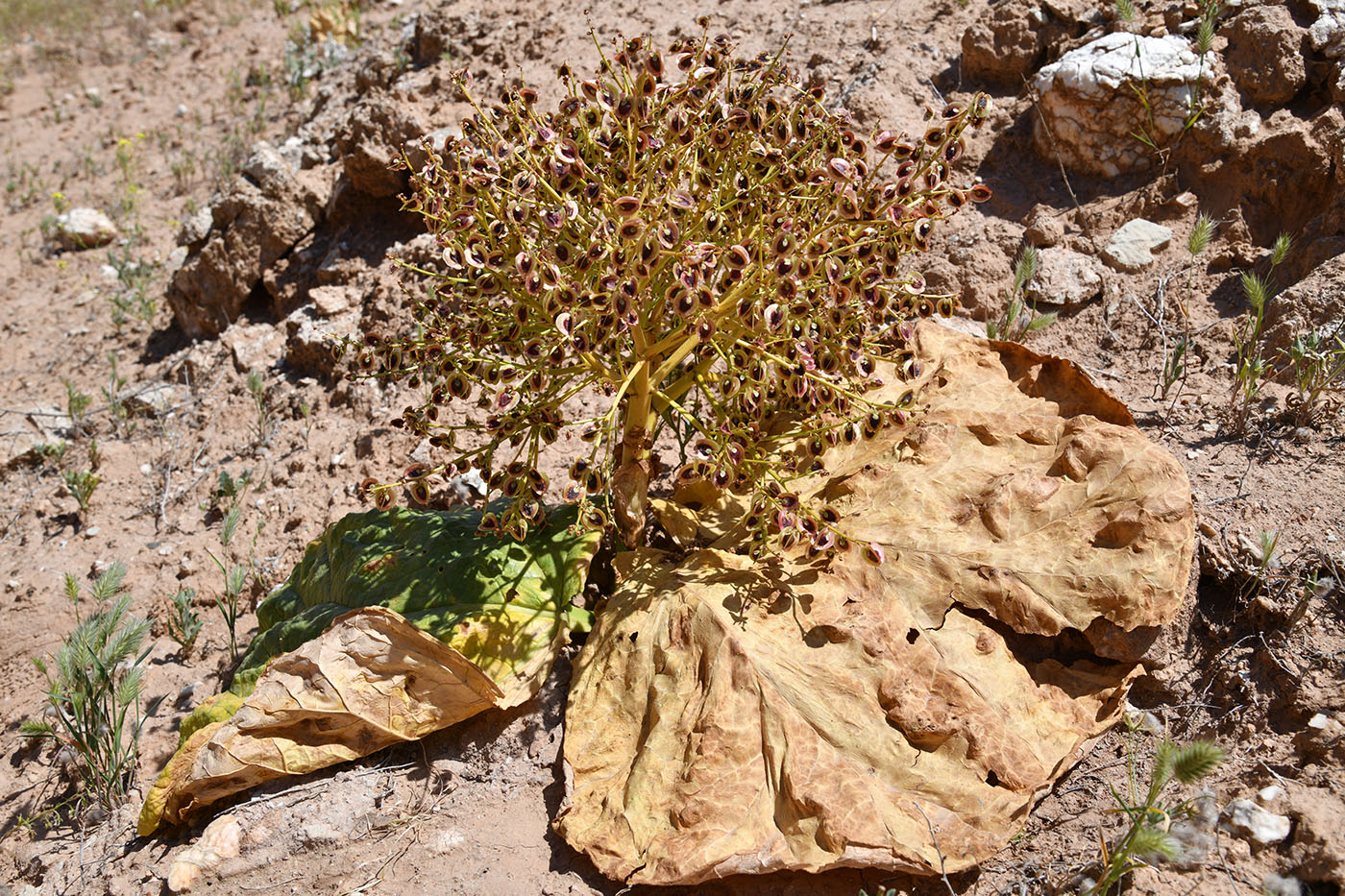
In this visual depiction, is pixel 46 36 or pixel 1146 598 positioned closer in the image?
pixel 1146 598

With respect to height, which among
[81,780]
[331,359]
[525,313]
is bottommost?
[81,780]

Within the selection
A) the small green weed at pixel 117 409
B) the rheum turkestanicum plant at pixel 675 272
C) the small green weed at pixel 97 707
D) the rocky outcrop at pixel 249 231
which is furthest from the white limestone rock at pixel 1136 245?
the small green weed at pixel 117 409

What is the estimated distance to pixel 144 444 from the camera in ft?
17.9

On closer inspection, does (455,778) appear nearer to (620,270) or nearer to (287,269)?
(620,270)

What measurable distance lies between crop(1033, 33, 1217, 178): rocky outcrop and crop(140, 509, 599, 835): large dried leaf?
123 inches

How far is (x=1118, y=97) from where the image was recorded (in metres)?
4.43

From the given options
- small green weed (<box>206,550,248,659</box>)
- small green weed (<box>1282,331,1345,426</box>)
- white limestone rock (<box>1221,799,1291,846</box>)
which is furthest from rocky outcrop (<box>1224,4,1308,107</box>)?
small green weed (<box>206,550,248,659</box>)

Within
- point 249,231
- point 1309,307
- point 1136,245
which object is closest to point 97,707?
point 249,231

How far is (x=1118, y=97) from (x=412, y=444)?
12.4ft

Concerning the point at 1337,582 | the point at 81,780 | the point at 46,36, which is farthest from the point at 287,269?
the point at 46,36

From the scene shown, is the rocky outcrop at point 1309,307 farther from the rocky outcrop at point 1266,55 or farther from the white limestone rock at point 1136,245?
the rocky outcrop at point 1266,55

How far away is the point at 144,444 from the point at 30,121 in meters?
5.86

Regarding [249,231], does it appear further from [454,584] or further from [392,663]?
[392,663]

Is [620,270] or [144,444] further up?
[620,270]
